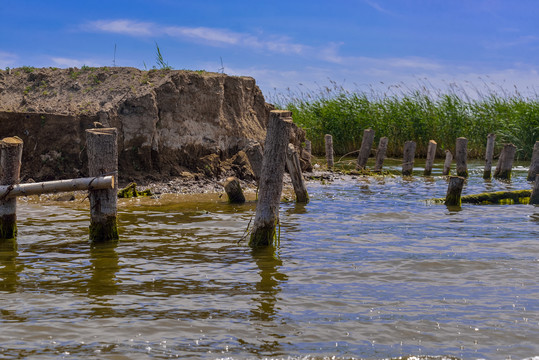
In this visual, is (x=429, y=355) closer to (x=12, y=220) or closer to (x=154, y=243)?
(x=154, y=243)

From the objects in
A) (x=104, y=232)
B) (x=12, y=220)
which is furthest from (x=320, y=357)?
(x=12, y=220)

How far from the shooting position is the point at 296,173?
13.4 meters

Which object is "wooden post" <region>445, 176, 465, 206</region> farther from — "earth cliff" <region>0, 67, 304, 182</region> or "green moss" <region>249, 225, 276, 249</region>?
"green moss" <region>249, 225, 276, 249</region>

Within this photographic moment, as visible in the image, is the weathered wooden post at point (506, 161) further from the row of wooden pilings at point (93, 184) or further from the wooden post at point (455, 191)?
the row of wooden pilings at point (93, 184)

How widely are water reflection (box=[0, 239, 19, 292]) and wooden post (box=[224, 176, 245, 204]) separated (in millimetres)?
4879

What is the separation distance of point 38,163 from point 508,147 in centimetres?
1400

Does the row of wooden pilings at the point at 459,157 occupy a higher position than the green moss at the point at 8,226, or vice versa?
the row of wooden pilings at the point at 459,157

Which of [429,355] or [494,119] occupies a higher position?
[494,119]

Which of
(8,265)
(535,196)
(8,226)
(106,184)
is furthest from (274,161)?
(535,196)

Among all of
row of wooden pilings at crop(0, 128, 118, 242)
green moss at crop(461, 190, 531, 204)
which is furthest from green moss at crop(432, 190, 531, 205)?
row of wooden pilings at crop(0, 128, 118, 242)

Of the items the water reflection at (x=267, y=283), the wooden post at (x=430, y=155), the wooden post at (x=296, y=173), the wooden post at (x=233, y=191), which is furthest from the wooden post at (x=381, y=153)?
the water reflection at (x=267, y=283)

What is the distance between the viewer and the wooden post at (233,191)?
13.0 m

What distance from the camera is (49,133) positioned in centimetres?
1459

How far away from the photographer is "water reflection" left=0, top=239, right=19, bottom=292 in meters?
6.92
